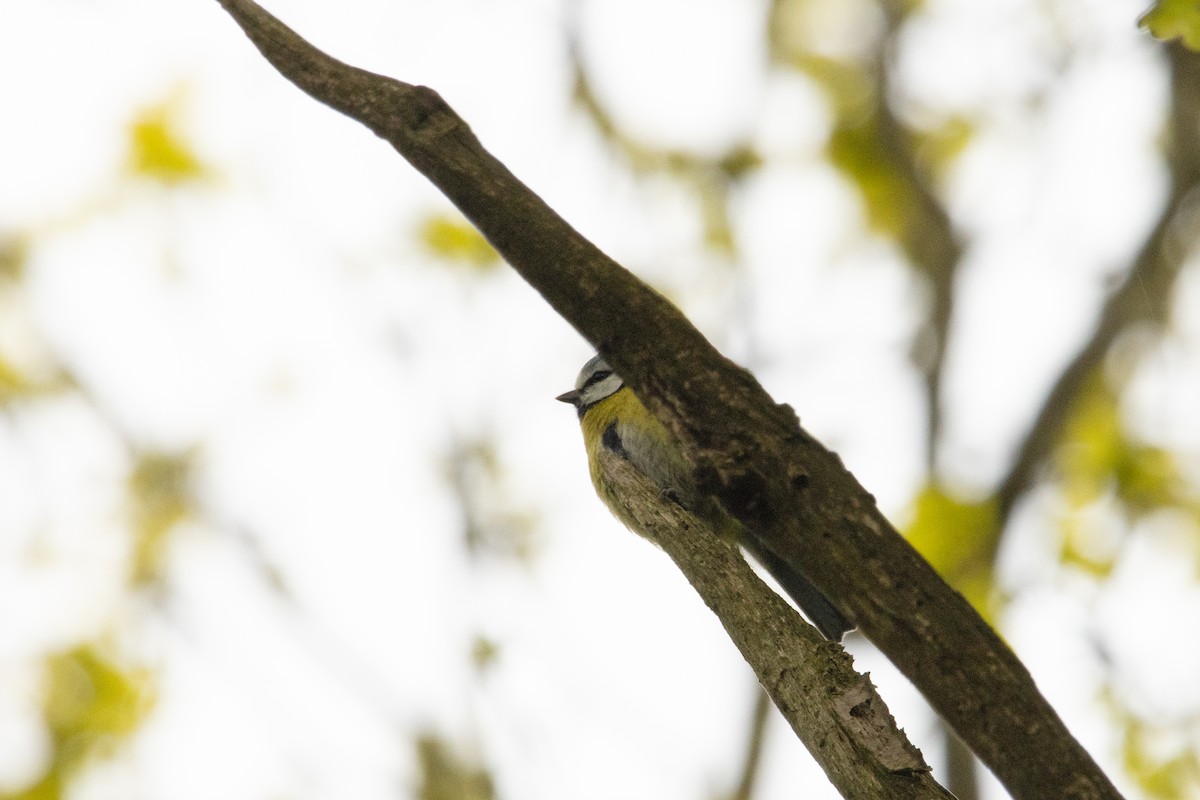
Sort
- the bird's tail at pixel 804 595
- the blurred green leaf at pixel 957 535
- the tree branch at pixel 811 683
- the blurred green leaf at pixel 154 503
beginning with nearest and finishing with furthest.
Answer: the tree branch at pixel 811 683 → the bird's tail at pixel 804 595 → the blurred green leaf at pixel 957 535 → the blurred green leaf at pixel 154 503

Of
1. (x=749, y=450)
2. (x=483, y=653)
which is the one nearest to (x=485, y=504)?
(x=483, y=653)

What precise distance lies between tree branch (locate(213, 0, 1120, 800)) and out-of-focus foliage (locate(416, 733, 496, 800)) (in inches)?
252

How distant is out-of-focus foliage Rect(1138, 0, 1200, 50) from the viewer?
1833 millimetres

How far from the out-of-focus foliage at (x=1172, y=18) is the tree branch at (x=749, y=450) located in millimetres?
837

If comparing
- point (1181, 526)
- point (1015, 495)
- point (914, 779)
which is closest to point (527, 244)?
point (914, 779)

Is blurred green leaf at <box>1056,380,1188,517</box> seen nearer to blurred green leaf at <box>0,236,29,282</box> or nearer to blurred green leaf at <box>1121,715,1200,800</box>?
blurred green leaf at <box>1121,715,1200,800</box>

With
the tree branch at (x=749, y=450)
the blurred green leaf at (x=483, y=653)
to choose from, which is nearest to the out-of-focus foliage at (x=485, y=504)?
the blurred green leaf at (x=483, y=653)

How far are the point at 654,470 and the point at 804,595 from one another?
32.6 inches

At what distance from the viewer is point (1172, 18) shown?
1.83 meters

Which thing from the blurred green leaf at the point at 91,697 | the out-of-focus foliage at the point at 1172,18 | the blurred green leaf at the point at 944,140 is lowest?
the out-of-focus foliage at the point at 1172,18

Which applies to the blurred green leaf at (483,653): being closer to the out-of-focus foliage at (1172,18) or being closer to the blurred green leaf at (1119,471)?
the blurred green leaf at (1119,471)

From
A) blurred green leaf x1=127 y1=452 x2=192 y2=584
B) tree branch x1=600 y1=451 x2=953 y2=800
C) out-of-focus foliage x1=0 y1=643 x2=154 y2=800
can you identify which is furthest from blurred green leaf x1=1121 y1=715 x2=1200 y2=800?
blurred green leaf x1=127 y1=452 x2=192 y2=584

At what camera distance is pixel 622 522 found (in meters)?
4.73

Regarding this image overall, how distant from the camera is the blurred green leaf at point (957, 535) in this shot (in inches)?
211
